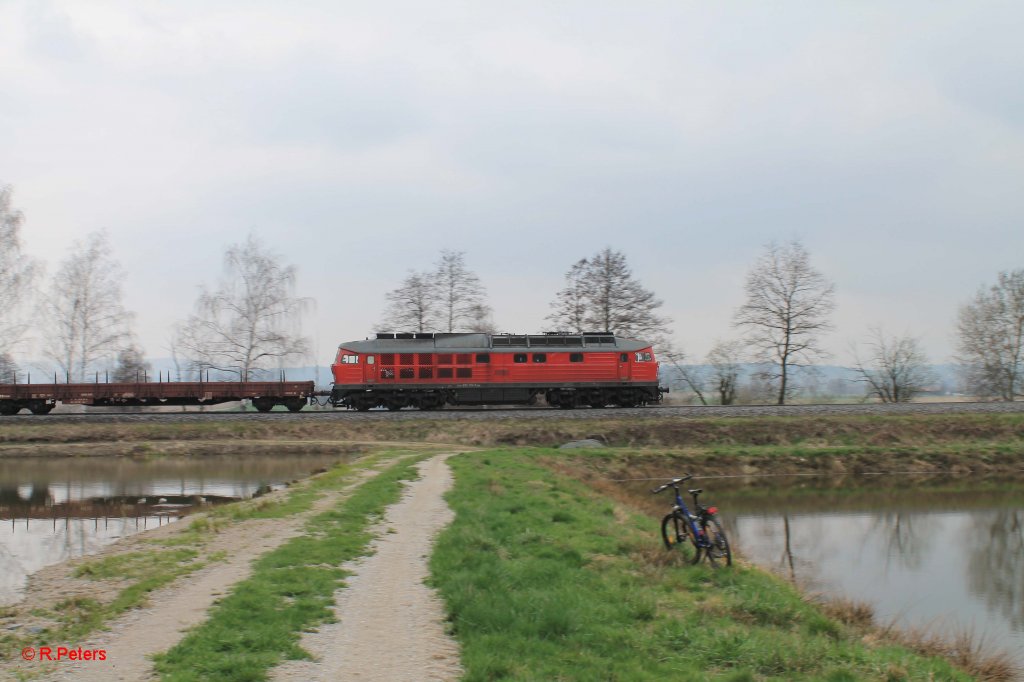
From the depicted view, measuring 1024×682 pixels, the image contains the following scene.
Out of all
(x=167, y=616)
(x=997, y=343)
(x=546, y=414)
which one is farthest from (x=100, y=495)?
(x=997, y=343)

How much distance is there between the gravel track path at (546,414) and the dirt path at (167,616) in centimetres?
2157

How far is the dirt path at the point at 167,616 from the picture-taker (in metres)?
6.23

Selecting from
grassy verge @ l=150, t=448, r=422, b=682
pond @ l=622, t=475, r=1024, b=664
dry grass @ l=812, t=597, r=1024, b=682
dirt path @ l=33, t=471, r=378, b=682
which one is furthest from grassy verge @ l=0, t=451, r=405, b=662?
pond @ l=622, t=475, r=1024, b=664

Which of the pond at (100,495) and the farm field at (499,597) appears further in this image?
the pond at (100,495)

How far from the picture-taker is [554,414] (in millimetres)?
34500

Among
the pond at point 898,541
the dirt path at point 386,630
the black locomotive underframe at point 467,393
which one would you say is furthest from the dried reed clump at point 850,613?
the black locomotive underframe at point 467,393

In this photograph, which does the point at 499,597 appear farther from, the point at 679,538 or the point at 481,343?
the point at 481,343

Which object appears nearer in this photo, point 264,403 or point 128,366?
point 264,403

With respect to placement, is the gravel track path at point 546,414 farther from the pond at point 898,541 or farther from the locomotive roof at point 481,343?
the pond at point 898,541

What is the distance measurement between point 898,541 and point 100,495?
Answer: 66.1 feet

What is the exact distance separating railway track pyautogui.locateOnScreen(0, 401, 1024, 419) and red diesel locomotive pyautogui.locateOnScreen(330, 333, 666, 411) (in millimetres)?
1308

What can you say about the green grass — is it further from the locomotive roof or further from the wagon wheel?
the wagon wheel

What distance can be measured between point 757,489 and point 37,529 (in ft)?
64.4

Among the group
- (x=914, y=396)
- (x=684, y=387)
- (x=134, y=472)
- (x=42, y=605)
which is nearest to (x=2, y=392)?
(x=134, y=472)
